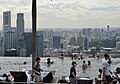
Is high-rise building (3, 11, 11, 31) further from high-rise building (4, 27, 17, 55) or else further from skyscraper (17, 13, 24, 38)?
skyscraper (17, 13, 24, 38)

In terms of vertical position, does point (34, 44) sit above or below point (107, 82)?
above

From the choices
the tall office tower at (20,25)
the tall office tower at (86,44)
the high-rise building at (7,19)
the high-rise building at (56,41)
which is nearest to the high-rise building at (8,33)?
the high-rise building at (7,19)

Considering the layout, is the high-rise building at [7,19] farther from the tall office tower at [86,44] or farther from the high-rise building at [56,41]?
the tall office tower at [86,44]

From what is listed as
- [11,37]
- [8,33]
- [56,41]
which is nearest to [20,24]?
[11,37]

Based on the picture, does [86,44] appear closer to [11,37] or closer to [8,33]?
[11,37]

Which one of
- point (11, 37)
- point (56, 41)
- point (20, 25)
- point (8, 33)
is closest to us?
point (20, 25)

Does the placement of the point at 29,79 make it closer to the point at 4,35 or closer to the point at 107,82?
the point at 107,82

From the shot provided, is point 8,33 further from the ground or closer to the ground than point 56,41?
further from the ground

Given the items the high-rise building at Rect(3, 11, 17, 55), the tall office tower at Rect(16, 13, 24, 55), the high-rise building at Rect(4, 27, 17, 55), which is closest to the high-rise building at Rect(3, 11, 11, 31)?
the high-rise building at Rect(3, 11, 17, 55)

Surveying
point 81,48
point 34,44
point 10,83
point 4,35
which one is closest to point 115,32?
point 81,48

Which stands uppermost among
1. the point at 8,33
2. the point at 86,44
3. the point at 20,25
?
the point at 20,25

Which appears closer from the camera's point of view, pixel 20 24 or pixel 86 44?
pixel 20 24
